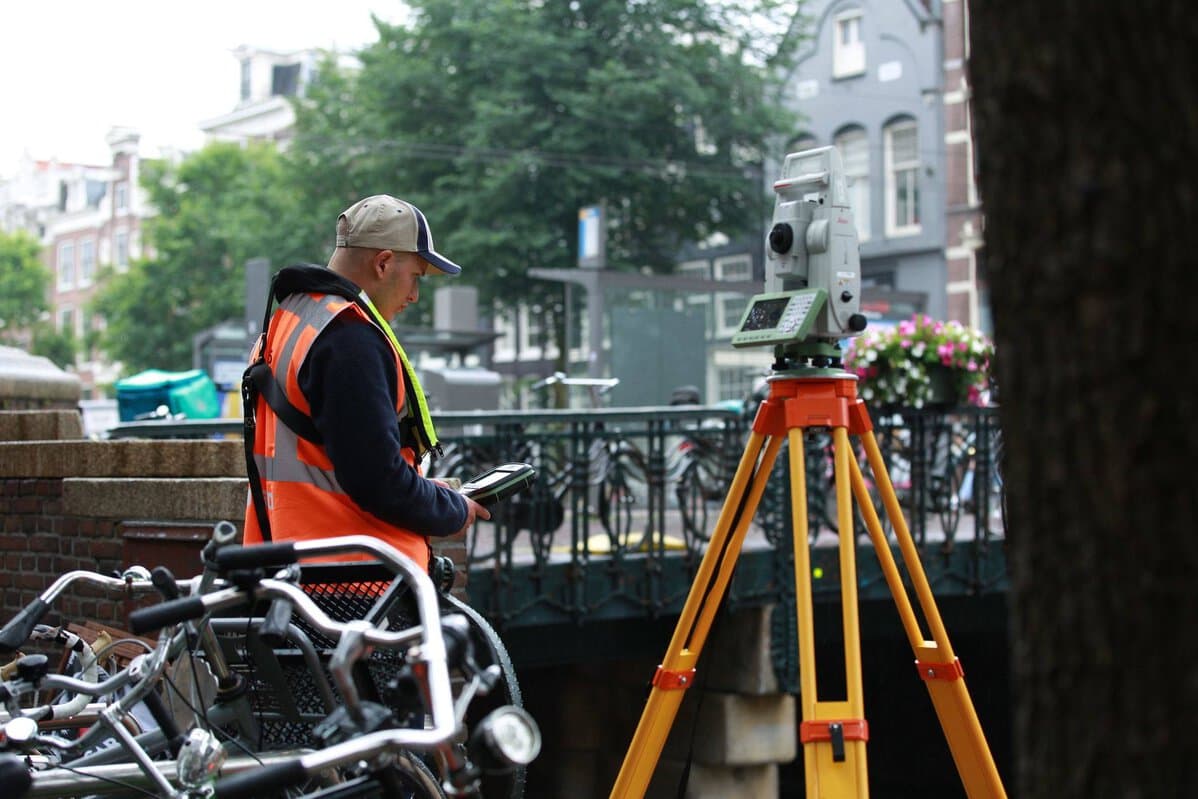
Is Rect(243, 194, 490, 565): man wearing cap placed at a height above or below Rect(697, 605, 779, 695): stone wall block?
above

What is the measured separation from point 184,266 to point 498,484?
40.9 metres

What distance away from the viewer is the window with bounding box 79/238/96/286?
68956 millimetres

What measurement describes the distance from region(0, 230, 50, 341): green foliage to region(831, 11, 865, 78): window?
29.9 meters

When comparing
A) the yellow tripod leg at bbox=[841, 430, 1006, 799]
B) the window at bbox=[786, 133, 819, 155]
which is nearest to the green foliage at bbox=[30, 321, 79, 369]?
the window at bbox=[786, 133, 819, 155]

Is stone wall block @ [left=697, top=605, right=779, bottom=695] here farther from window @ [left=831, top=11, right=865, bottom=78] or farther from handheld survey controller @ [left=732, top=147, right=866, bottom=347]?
window @ [left=831, top=11, right=865, bottom=78]

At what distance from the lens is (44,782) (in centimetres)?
248

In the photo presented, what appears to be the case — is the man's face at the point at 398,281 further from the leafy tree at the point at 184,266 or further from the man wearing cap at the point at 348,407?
the leafy tree at the point at 184,266

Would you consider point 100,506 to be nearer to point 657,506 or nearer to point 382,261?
point 382,261

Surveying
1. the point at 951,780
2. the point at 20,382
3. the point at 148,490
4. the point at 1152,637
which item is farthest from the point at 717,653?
the point at 1152,637

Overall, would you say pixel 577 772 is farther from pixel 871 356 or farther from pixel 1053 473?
pixel 1053 473

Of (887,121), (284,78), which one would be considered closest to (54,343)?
(284,78)

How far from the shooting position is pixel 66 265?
71312 millimetres

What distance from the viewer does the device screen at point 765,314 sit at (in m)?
4.29

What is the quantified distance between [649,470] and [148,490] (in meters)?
4.12
